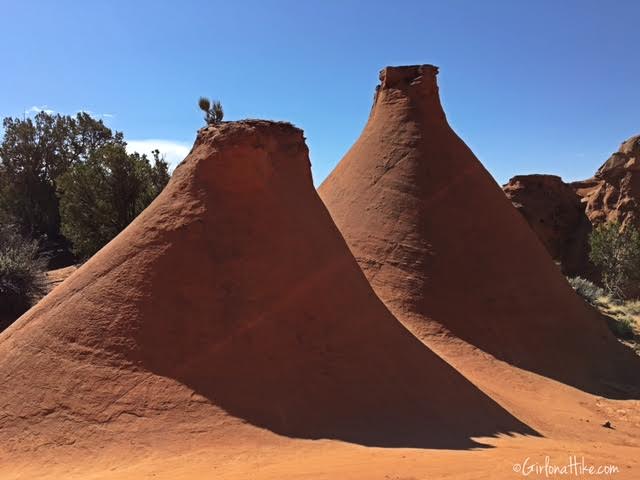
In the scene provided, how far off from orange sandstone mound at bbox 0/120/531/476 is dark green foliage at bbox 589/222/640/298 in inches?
604

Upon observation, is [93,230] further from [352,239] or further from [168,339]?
[168,339]

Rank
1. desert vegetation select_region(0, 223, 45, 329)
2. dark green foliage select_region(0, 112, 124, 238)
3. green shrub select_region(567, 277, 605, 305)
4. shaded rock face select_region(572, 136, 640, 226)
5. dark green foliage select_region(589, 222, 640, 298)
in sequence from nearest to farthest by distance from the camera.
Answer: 1. desert vegetation select_region(0, 223, 45, 329)
2. green shrub select_region(567, 277, 605, 305)
3. dark green foliage select_region(589, 222, 640, 298)
4. shaded rock face select_region(572, 136, 640, 226)
5. dark green foliage select_region(0, 112, 124, 238)

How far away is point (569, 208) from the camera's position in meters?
23.0

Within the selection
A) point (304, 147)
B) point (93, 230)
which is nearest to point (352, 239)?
point (304, 147)

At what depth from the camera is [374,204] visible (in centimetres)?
1110

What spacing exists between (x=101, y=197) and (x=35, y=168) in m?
11.6

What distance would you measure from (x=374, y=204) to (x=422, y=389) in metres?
5.34

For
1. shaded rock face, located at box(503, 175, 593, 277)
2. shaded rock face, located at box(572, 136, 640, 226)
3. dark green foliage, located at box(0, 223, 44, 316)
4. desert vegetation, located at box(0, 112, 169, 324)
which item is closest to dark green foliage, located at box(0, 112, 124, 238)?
desert vegetation, located at box(0, 112, 169, 324)

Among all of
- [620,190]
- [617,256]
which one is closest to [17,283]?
[617,256]

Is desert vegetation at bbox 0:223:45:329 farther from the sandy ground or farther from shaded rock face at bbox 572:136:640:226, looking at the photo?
shaded rock face at bbox 572:136:640:226

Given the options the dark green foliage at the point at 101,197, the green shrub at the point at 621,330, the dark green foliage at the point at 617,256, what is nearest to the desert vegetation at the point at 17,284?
the dark green foliage at the point at 101,197

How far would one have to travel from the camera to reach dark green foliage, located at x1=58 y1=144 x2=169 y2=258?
19.6m

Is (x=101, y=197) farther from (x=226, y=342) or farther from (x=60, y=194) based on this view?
(x=226, y=342)

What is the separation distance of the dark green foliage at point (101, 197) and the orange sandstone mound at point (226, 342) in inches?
544
